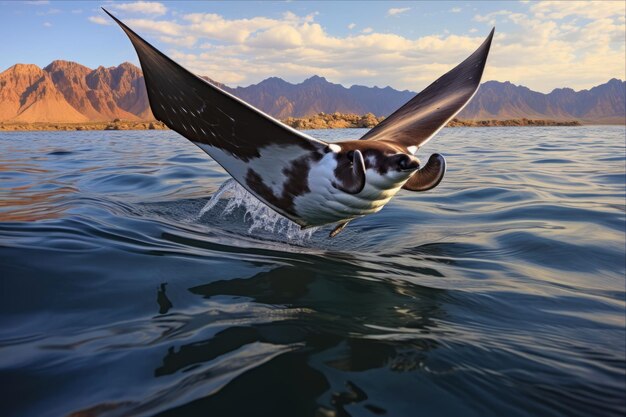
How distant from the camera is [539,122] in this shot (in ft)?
277

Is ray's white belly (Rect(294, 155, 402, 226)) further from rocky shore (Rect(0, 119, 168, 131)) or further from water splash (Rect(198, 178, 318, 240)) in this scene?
rocky shore (Rect(0, 119, 168, 131))

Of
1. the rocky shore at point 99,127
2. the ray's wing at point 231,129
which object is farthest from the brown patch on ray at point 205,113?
the rocky shore at point 99,127

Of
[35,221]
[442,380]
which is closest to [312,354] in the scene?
[442,380]

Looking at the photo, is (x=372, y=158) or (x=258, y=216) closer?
(x=372, y=158)

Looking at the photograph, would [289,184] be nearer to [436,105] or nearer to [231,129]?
[231,129]

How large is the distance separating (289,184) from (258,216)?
2258 mm

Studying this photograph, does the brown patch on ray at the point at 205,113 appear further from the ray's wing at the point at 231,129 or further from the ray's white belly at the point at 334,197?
the ray's white belly at the point at 334,197

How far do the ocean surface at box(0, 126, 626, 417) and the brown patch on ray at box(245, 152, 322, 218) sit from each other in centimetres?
48

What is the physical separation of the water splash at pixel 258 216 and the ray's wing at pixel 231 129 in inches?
37.4

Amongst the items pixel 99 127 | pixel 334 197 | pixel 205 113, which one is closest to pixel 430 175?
pixel 334 197

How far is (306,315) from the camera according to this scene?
2.52m

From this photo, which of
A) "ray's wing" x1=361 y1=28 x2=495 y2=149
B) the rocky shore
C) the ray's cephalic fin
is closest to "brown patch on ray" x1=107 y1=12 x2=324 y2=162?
the ray's cephalic fin

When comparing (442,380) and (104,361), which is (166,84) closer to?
(104,361)

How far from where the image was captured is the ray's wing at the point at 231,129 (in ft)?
9.45
